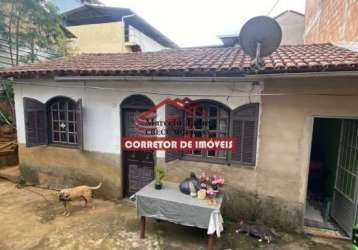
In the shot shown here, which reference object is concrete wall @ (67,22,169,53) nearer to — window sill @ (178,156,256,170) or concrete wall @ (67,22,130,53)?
concrete wall @ (67,22,130,53)

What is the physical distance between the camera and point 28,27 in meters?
10.4

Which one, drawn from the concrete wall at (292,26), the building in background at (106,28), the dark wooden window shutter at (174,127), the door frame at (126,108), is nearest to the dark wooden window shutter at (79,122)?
the door frame at (126,108)

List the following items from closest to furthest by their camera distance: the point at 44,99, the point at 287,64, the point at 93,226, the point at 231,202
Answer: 1. the point at 287,64
2. the point at 93,226
3. the point at 231,202
4. the point at 44,99

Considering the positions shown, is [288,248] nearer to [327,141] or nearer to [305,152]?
[305,152]

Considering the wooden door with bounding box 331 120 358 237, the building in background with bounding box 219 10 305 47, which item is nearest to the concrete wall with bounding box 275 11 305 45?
the building in background with bounding box 219 10 305 47

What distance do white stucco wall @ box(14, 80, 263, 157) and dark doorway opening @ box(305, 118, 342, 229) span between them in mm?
3233

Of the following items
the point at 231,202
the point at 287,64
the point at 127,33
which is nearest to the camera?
the point at 287,64

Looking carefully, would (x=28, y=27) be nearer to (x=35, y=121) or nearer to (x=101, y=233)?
(x=35, y=121)

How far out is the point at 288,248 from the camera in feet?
15.9

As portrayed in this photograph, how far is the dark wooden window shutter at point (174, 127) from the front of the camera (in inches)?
239

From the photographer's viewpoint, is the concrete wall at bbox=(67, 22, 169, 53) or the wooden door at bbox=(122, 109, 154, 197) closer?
the wooden door at bbox=(122, 109, 154, 197)

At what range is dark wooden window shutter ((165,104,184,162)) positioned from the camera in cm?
606

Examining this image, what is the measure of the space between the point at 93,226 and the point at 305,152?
5.09 m

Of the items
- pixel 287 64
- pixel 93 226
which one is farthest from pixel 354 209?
pixel 93 226
